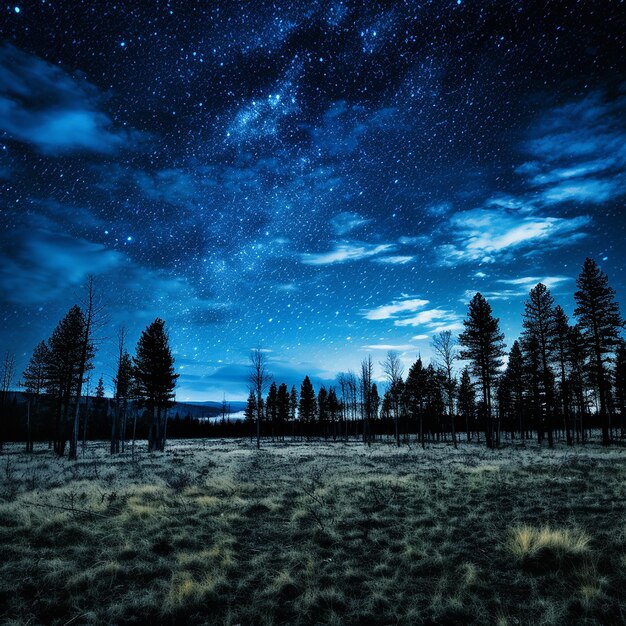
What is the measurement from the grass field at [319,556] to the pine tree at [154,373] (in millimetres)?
25358

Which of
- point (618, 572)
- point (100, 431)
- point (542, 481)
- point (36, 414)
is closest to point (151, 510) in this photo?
point (618, 572)

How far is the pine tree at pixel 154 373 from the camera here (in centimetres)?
3666

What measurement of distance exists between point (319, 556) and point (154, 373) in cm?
3380

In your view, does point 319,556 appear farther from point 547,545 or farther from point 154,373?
point 154,373

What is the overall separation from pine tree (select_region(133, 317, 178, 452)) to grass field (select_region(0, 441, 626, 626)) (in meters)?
25.4

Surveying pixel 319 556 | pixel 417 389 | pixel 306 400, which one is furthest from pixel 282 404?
pixel 319 556

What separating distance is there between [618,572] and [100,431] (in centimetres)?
10826

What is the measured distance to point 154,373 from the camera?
36.8 metres

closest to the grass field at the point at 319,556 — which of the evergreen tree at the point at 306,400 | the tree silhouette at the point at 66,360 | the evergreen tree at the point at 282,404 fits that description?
the tree silhouette at the point at 66,360

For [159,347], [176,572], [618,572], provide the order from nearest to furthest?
[618,572], [176,572], [159,347]

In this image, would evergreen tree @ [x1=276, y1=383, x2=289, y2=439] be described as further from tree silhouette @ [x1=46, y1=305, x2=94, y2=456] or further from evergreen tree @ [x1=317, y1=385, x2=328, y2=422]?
tree silhouette @ [x1=46, y1=305, x2=94, y2=456]

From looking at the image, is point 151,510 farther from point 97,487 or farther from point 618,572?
point 618,572

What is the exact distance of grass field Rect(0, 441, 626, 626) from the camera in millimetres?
5074

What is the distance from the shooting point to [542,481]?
42.3 feet
